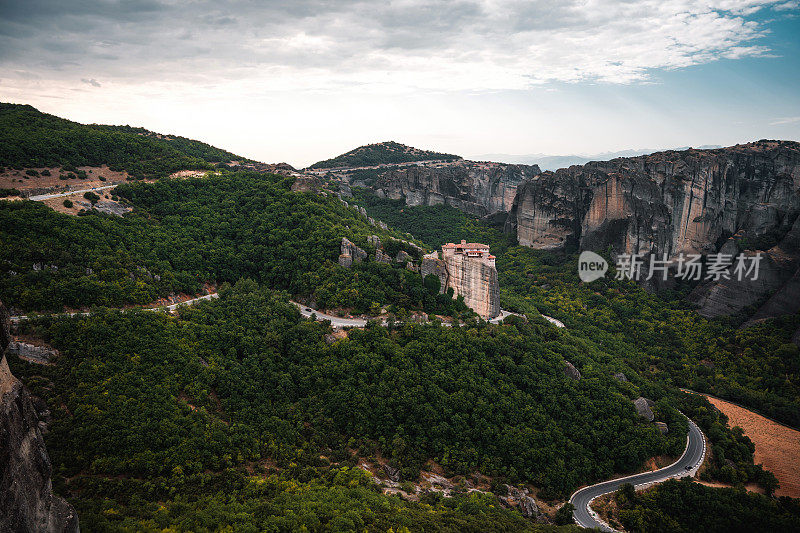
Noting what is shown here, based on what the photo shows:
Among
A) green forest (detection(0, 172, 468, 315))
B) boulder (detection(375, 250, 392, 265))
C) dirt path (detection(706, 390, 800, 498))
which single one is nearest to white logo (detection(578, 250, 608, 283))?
dirt path (detection(706, 390, 800, 498))

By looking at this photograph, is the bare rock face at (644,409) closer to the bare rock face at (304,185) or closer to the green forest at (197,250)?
the green forest at (197,250)

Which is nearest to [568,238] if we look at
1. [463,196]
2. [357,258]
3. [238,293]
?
[463,196]

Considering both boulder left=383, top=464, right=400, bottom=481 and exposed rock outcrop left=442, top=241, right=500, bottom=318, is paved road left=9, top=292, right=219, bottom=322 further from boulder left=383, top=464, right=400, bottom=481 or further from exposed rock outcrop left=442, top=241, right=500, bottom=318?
exposed rock outcrop left=442, top=241, right=500, bottom=318

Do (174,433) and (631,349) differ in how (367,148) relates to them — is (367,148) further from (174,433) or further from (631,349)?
(174,433)

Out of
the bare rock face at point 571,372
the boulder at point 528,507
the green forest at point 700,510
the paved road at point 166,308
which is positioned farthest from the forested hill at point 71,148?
the green forest at point 700,510

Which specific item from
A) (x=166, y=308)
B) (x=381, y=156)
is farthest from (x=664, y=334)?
(x=381, y=156)

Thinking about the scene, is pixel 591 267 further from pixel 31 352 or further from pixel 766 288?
pixel 31 352
